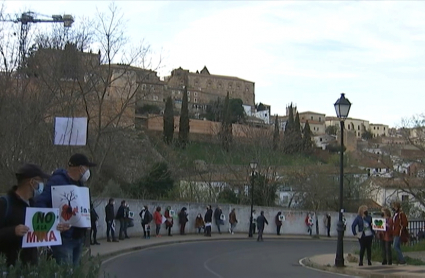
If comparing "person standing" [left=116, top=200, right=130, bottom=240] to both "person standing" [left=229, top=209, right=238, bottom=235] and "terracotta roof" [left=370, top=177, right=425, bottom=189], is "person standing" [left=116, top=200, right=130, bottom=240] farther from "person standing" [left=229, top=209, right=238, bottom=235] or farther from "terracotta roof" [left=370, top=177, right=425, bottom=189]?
"terracotta roof" [left=370, top=177, right=425, bottom=189]

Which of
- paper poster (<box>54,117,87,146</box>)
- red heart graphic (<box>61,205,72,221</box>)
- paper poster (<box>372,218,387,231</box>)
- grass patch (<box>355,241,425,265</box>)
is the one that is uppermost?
paper poster (<box>54,117,87,146</box>)

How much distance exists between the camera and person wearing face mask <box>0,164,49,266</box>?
5859 millimetres

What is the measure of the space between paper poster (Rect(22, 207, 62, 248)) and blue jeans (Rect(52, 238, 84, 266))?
0.83 metres

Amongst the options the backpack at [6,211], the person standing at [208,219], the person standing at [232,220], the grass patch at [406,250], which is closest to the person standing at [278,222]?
the person standing at [232,220]

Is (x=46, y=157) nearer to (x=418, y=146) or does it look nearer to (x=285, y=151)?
(x=418, y=146)

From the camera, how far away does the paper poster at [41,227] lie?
600 centimetres

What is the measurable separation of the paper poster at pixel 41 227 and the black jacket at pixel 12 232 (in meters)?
0.08

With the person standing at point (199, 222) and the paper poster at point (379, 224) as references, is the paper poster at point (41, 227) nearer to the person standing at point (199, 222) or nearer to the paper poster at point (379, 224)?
the paper poster at point (379, 224)

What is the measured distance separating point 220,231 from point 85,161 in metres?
32.4

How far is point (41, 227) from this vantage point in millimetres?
6168

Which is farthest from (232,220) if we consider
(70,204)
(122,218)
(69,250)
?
(70,204)

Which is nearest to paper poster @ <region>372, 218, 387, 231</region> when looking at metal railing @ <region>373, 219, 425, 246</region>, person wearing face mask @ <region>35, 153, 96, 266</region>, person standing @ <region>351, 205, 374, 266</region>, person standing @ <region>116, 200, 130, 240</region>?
person standing @ <region>351, 205, 374, 266</region>

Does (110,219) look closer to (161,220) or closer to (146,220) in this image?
(146,220)

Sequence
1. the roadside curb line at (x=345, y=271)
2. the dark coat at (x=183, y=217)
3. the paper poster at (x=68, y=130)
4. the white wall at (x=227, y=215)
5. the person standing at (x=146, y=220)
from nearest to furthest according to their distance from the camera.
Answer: the paper poster at (x=68, y=130)
the roadside curb line at (x=345, y=271)
the white wall at (x=227, y=215)
the person standing at (x=146, y=220)
the dark coat at (x=183, y=217)
